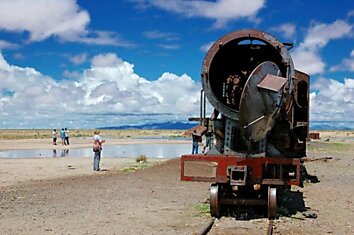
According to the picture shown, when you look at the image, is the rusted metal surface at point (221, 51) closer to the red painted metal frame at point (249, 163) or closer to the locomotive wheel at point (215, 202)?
the red painted metal frame at point (249, 163)

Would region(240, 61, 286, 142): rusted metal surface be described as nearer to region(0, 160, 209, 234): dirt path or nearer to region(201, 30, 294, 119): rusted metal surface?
region(201, 30, 294, 119): rusted metal surface

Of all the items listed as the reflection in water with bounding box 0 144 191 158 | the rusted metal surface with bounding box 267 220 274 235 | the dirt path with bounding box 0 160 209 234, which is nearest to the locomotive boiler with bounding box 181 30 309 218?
the rusted metal surface with bounding box 267 220 274 235

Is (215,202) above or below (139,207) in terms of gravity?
above

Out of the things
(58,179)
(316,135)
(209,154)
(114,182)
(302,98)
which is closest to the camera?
(209,154)

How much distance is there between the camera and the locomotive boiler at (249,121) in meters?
10.2

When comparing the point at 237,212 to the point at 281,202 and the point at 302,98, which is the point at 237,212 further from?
the point at 302,98

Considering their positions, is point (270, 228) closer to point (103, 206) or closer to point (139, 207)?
point (139, 207)

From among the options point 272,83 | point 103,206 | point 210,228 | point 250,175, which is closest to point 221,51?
point 272,83

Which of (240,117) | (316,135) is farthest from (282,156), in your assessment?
(316,135)

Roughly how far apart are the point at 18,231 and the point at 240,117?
15.5ft

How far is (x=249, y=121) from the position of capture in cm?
1010

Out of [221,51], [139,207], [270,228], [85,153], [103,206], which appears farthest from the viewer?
[85,153]

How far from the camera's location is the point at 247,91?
31.9 ft

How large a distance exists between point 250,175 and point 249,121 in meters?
1.31
